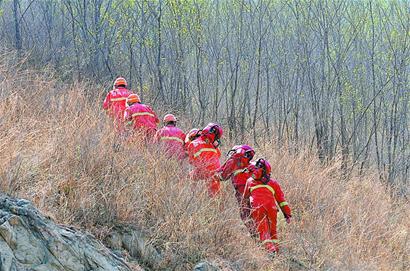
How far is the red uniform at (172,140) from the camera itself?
770cm

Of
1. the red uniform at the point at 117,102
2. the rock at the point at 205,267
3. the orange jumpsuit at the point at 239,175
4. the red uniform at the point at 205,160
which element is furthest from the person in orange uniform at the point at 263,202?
the red uniform at the point at 117,102

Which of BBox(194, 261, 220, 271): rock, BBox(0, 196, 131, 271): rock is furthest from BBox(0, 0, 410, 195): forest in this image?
BBox(0, 196, 131, 271): rock

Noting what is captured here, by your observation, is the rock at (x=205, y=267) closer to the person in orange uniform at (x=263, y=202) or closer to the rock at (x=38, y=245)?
the rock at (x=38, y=245)

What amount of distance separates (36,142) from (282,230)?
3.84m

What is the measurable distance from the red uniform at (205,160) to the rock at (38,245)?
2747mm

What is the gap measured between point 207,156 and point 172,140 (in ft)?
2.05

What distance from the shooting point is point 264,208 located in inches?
277

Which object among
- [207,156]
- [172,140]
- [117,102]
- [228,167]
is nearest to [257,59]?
[117,102]

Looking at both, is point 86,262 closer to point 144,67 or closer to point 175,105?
point 175,105

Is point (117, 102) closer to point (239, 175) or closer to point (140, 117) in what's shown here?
point (140, 117)

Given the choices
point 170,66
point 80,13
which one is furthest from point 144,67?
point 80,13

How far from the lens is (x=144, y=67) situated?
1439cm

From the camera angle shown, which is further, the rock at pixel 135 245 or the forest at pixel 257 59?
the forest at pixel 257 59

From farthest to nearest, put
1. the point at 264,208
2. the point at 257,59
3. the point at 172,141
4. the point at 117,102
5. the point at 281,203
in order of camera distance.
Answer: the point at 257,59 → the point at 117,102 → the point at 172,141 → the point at 281,203 → the point at 264,208
